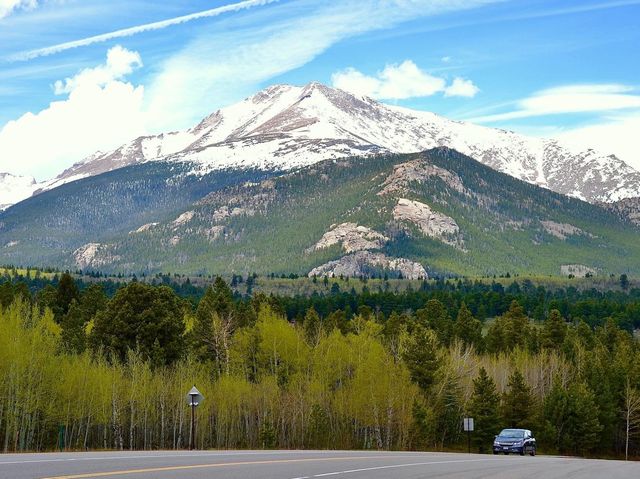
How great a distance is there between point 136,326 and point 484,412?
43.2 meters

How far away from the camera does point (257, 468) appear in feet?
122

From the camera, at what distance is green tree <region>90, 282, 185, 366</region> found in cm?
11050

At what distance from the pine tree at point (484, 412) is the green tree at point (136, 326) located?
3691 cm

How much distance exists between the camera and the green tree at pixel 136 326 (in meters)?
110

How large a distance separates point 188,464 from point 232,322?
104 metres

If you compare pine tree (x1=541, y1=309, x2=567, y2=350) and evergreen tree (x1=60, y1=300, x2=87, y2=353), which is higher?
evergreen tree (x1=60, y1=300, x2=87, y2=353)

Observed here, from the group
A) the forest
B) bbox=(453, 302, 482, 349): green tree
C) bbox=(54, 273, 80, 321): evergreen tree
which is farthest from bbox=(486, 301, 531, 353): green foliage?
bbox=(54, 273, 80, 321): evergreen tree

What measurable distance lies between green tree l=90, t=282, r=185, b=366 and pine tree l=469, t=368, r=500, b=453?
36.9 metres

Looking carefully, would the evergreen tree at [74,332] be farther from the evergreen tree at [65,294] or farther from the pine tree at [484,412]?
the pine tree at [484,412]

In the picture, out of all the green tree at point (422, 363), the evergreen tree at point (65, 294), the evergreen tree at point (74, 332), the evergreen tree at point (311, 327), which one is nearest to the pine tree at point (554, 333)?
the evergreen tree at point (311, 327)

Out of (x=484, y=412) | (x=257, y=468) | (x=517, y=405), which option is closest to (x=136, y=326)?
(x=484, y=412)

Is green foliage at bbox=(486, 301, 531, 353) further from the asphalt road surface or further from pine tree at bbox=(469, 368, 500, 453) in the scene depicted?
the asphalt road surface

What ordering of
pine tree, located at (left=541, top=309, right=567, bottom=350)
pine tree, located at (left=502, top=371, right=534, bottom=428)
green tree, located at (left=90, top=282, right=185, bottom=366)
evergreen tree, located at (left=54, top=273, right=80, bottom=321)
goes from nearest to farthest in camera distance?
green tree, located at (left=90, top=282, right=185, bottom=366) → pine tree, located at (left=502, top=371, right=534, bottom=428) → evergreen tree, located at (left=54, top=273, right=80, bottom=321) → pine tree, located at (left=541, top=309, right=567, bottom=350)

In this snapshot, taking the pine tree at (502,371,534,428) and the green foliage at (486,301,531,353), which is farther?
the green foliage at (486,301,531,353)
